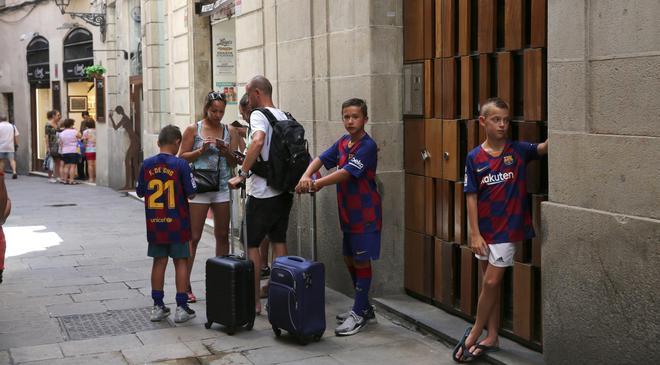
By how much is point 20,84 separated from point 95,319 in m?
22.8

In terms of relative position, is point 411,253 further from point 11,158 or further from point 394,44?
point 11,158

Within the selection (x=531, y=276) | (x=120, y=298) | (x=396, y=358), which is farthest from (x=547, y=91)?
(x=120, y=298)

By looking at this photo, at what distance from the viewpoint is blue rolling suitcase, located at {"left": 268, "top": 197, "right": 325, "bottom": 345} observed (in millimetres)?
6559

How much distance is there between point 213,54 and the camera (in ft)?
47.1

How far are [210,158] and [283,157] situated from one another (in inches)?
35.4

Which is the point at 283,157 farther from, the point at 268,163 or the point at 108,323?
the point at 108,323

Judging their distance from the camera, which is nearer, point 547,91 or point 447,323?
point 547,91

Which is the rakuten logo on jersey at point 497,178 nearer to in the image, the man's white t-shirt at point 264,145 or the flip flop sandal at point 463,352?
the flip flop sandal at point 463,352

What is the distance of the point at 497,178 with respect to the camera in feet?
18.9

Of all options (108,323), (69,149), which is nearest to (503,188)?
(108,323)

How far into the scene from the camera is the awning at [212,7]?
12.7 m

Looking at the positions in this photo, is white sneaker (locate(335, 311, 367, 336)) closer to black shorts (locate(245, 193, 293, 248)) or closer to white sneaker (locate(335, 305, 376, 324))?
white sneaker (locate(335, 305, 376, 324))

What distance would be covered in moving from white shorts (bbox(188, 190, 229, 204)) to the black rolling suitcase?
971 mm

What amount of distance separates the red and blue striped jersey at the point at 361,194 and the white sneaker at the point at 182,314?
4.89 feet
